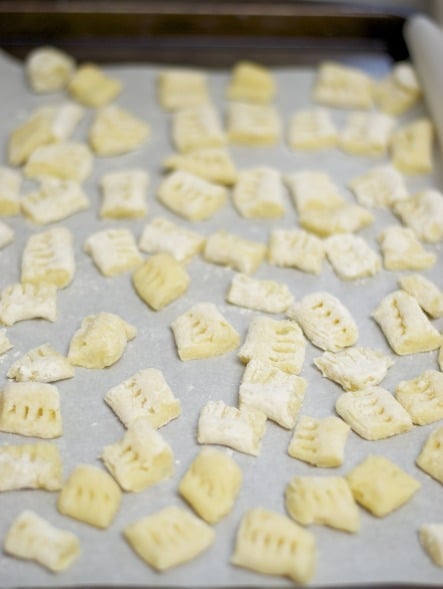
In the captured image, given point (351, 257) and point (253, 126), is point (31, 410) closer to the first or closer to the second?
point (351, 257)

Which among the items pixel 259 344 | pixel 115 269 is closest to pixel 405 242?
pixel 259 344

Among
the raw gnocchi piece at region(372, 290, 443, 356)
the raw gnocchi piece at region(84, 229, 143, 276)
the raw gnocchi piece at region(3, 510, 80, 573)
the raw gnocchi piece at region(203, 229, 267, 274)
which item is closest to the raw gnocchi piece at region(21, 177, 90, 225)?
the raw gnocchi piece at region(84, 229, 143, 276)

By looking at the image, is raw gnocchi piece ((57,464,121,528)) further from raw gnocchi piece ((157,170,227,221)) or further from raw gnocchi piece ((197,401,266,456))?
raw gnocchi piece ((157,170,227,221))

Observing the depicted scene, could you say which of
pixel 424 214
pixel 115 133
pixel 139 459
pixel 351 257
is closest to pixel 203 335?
pixel 139 459

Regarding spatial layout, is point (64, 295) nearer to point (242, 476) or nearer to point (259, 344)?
point (259, 344)

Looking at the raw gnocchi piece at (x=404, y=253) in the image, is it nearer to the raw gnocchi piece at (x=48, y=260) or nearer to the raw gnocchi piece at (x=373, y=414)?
the raw gnocchi piece at (x=373, y=414)

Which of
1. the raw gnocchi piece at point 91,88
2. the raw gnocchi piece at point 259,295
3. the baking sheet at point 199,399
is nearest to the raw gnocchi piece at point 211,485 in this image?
the baking sheet at point 199,399
